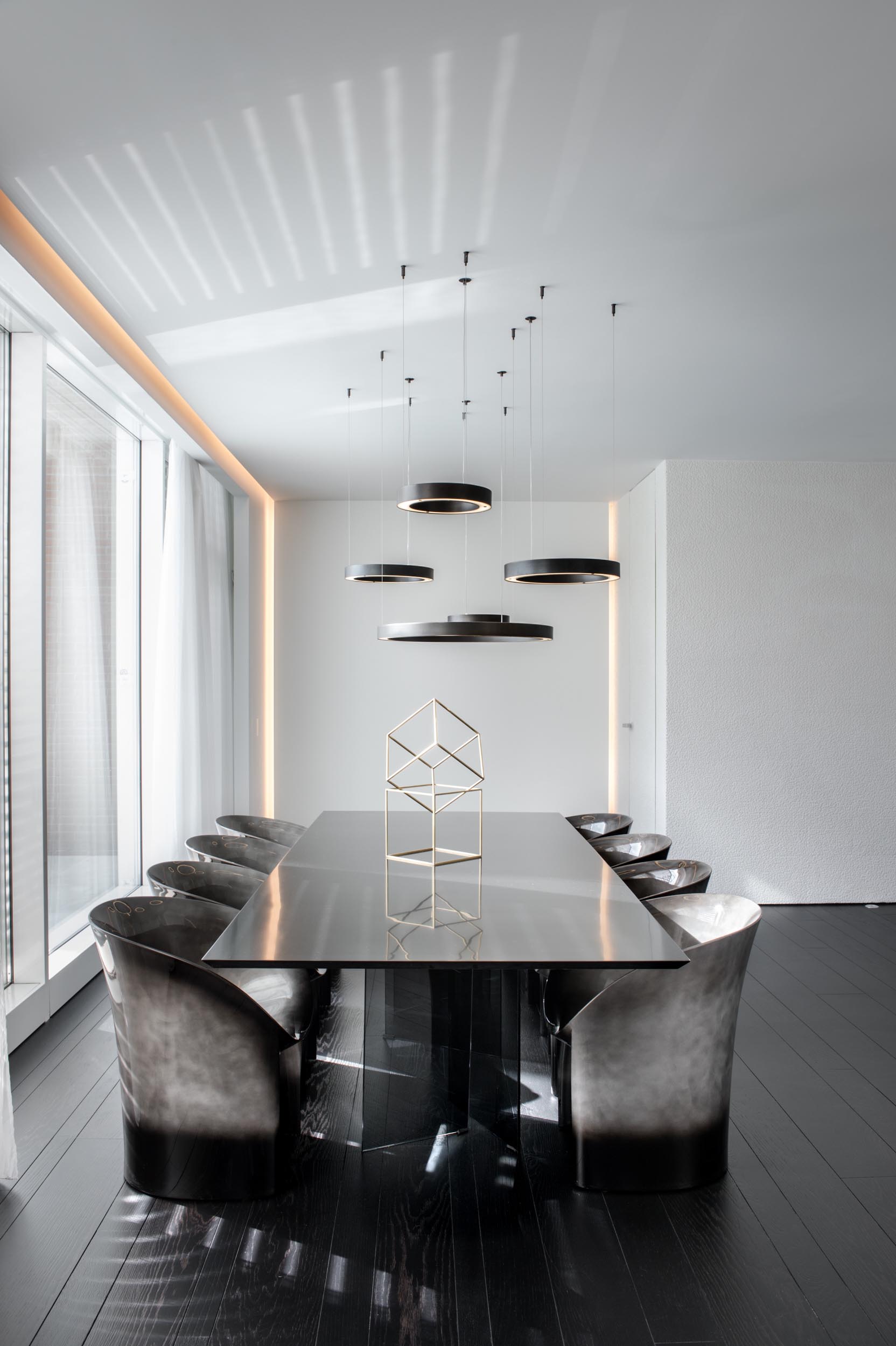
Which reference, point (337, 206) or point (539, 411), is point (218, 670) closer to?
point (539, 411)

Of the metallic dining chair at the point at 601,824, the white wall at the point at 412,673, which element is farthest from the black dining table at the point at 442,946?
the white wall at the point at 412,673

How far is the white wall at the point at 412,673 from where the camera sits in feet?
23.5

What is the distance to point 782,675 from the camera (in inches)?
227

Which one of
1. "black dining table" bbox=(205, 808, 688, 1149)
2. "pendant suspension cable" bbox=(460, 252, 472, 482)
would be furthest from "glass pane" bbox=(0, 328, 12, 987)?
"pendant suspension cable" bbox=(460, 252, 472, 482)

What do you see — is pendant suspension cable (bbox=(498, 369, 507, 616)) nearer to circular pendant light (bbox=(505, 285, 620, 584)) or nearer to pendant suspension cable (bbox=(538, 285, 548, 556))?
pendant suspension cable (bbox=(538, 285, 548, 556))

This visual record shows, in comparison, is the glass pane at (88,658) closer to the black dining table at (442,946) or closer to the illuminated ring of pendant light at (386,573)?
the illuminated ring of pendant light at (386,573)

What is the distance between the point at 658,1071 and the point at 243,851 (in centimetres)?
212

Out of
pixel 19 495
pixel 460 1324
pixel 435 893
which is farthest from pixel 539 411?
pixel 460 1324

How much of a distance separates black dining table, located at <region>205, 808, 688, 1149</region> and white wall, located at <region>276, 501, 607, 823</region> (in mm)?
3774

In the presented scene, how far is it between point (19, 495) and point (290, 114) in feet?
6.08

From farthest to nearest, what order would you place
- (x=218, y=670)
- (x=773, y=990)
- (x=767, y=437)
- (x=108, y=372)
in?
(x=218, y=670), (x=767, y=437), (x=773, y=990), (x=108, y=372)

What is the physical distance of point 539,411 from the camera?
478cm

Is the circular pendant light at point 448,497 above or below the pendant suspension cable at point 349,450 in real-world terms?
below

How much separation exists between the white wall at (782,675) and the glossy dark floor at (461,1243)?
2.71 meters
